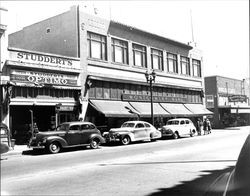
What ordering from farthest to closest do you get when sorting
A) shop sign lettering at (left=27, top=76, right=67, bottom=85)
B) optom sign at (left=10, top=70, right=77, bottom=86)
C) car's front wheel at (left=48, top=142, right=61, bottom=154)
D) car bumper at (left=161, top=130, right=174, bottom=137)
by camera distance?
car bumper at (left=161, top=130, right=174, bottom=137), shop sign lettering at (left=27, top=76, right=67, bottom=85), optom sign at (left=10, top=70, right=77, bottom=86), car's front wheel at (left=48, top=142, right=61, bottom=154)

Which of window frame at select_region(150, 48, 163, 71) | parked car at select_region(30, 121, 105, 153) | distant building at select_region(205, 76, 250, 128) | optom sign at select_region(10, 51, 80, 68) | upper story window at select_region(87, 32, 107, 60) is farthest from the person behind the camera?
distant building at select_region(205, 76, 250, 128)

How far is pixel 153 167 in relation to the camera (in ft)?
28.1

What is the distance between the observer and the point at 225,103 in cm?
4681

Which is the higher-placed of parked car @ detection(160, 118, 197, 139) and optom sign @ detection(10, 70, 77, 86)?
optom sign @ detection(10, 70, 77, 86)

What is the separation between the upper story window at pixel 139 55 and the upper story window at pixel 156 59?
122 cm

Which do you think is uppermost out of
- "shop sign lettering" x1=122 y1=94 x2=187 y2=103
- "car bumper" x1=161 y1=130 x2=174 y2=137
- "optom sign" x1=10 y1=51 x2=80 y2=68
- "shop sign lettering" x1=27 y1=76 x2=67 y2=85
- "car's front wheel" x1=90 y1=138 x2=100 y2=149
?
"optom sign" x1=10 y1=51 x2=80 y2=68

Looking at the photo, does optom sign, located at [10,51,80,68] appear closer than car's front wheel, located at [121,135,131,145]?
No

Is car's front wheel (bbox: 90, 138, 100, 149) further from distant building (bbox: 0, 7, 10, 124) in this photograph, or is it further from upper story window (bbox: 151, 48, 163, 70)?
upper story window (bbox: 151, 48, 163, 70)

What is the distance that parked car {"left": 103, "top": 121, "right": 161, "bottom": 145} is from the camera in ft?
62.9

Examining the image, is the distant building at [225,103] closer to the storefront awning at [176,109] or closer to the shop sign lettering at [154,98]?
the shop sign lettering at [154,98]

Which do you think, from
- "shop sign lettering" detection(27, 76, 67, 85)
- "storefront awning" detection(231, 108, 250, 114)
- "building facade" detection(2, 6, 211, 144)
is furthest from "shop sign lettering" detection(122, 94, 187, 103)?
"storefront awning" detection(231, 108, 250, 114)

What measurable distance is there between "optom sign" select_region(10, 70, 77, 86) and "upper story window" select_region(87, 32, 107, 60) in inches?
122

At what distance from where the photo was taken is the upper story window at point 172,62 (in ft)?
110

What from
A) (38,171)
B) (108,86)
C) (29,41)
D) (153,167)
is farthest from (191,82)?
(38,171)
